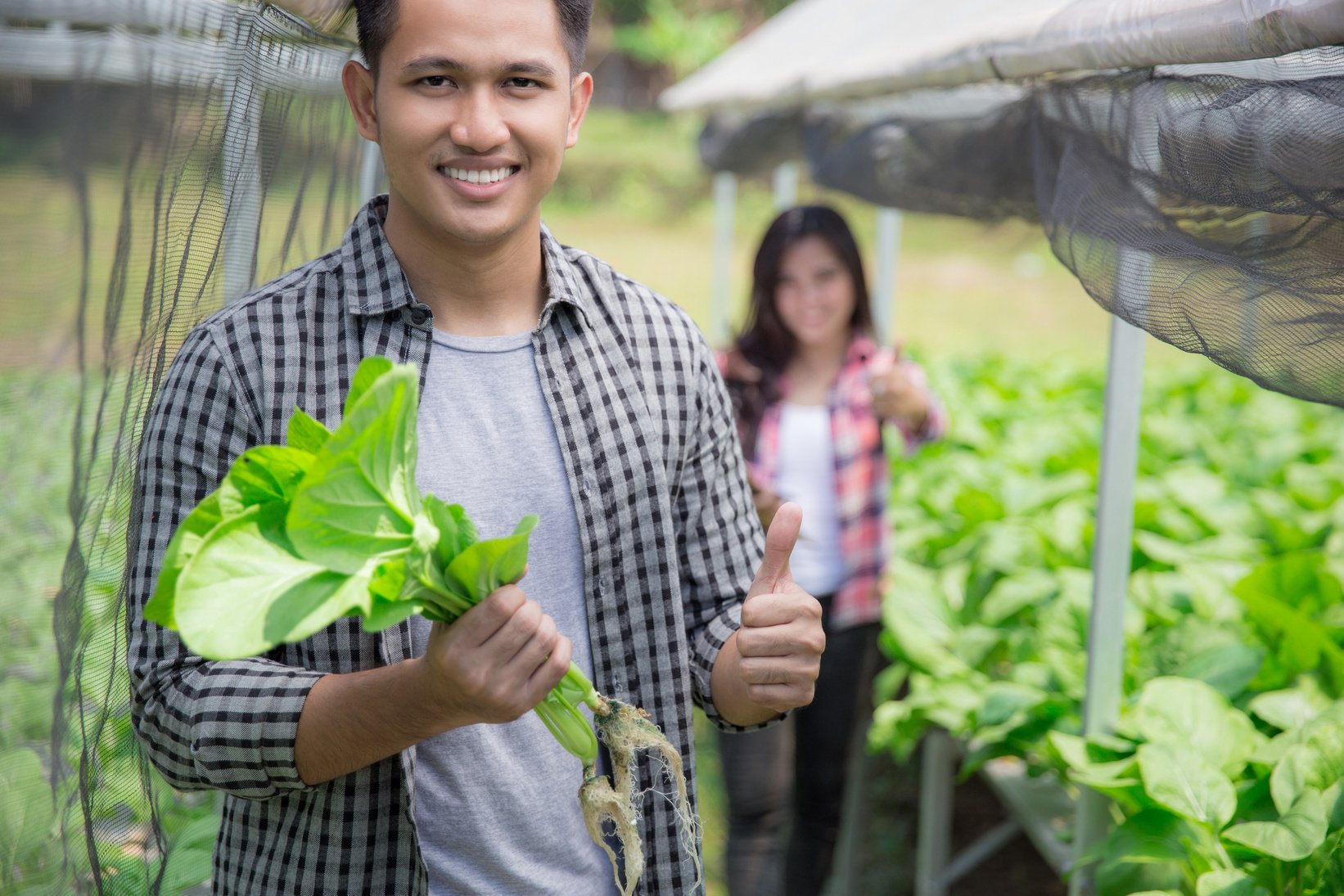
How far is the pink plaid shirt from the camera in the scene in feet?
11.5

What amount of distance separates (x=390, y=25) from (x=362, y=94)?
13 cm

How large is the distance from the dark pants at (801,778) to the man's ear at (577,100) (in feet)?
6.59

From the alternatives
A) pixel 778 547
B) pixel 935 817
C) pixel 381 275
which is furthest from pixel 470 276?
pixel 935 817

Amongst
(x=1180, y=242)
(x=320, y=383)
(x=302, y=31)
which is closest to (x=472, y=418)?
(x=320, y=383)

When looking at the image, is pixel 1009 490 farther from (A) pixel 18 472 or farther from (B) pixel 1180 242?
(A) pixel 18 472

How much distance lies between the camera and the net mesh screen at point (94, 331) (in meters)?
1.18

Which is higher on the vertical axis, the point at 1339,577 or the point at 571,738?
the point at 571,738

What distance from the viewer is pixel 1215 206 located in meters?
1.71

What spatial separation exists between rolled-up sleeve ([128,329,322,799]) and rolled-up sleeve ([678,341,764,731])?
0.53 meters

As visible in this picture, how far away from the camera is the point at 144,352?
1.48 m

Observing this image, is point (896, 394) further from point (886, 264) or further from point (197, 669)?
point (197, 669)

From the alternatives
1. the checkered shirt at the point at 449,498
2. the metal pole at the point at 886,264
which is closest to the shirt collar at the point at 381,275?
the checkered shirt at the point at 449,498

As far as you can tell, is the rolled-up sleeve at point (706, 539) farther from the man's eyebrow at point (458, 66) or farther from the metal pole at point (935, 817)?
the metal pole at point (935, 817)

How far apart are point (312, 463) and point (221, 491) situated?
0.30 ft
